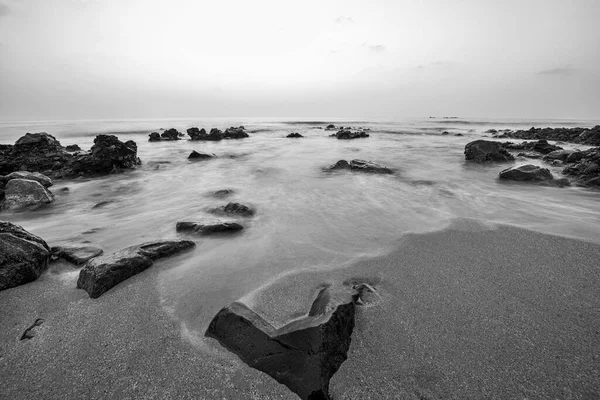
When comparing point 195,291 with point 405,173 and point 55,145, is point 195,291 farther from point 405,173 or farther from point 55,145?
point 55,145

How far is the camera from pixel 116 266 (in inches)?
106

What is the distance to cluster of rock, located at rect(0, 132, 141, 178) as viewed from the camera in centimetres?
926

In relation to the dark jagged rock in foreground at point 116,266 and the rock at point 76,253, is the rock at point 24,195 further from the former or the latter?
the dark jagged rock in foreground at point 116,266

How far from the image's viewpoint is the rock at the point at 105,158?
9266mm

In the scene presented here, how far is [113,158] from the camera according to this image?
9.72m

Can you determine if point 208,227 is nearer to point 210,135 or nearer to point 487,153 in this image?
point 487,153

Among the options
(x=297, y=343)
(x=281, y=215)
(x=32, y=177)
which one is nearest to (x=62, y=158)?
(x=32, y=177)

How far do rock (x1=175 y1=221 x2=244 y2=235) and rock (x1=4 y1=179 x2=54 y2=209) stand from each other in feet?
13.8

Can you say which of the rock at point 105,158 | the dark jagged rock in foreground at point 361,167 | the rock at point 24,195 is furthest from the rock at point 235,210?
the rock at point 105,158

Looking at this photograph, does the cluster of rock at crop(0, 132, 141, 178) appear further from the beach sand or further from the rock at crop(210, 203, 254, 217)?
the beach sand

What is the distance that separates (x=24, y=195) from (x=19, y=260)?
457cm

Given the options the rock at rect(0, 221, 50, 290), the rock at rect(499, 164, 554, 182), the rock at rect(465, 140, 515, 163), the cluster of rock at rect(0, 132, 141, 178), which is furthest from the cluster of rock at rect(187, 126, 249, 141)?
the rock at rect(0, 221, 50, 290)

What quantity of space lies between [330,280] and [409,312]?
806 millimetres

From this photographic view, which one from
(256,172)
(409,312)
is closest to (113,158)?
(256,172)
